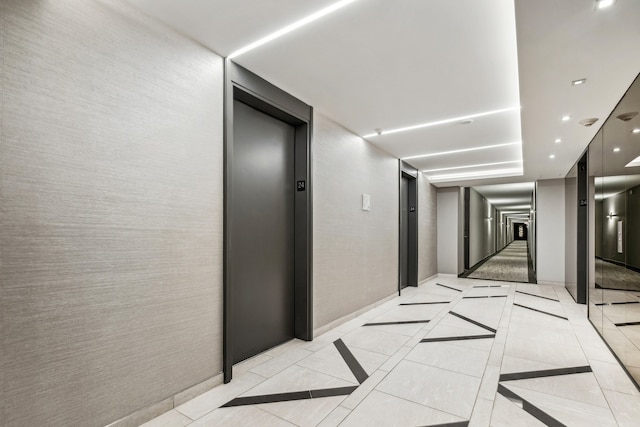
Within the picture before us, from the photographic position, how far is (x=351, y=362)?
3.10 metres

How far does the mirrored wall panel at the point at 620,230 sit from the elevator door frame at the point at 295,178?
2964 millimetres

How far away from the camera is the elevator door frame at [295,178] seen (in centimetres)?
265

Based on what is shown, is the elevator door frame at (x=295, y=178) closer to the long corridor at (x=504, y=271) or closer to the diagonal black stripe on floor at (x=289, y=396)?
the diagonal black stripe on floor at (x=289, y=396)

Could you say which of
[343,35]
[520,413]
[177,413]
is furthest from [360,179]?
[177,413]

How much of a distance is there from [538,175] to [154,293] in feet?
27.0

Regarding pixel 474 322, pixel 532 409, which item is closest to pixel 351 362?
pixel 532 409

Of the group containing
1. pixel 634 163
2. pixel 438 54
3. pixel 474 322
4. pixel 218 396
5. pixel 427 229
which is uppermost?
pixel 438 54

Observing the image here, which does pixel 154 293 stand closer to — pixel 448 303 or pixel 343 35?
pixel 343 35

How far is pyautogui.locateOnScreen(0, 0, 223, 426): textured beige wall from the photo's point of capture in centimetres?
158

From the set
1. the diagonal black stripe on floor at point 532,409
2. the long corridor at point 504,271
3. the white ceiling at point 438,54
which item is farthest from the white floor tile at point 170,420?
the long corridor at point 504,271

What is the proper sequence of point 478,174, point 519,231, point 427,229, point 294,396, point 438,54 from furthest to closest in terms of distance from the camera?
1. point 519,231
2. point 427,229
3. point 478,174
4. point 438,54
5. point 294,396

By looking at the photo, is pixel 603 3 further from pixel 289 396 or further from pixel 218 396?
pixel 218 396

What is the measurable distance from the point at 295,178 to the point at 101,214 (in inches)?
87.4

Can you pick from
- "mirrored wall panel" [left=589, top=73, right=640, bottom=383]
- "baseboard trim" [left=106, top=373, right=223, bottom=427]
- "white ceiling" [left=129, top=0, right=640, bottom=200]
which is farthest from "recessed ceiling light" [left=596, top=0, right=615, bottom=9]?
"baseboard trim" [left=106, top=373, right=223, bottom=427]
